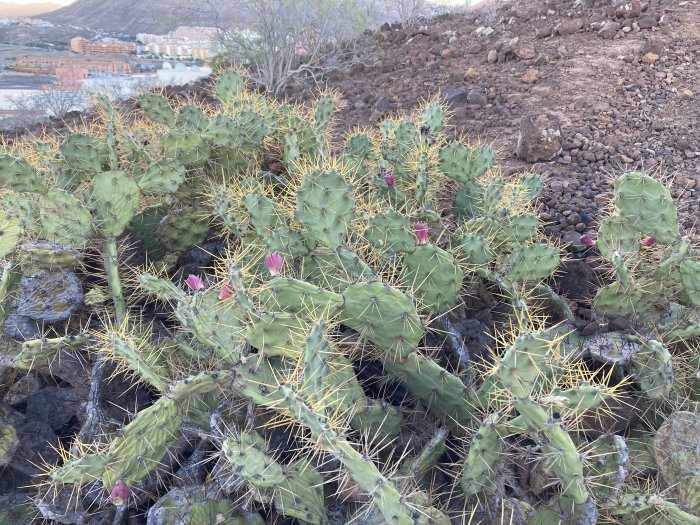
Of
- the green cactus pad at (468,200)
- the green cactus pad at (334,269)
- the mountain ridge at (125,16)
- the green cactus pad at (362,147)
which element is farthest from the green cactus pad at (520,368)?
the mountain ridge at (125,16)

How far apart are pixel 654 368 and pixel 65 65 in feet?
31.0

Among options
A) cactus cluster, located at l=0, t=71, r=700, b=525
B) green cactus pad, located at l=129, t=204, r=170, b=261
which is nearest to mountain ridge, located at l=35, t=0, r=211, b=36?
cactus cluster, located at l=0, t=71, r=700, b=525

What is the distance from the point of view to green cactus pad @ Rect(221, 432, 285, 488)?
6.33 ft

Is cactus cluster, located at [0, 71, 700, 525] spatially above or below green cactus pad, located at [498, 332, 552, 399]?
below

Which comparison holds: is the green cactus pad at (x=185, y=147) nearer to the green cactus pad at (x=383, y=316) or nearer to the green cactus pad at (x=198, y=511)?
the green cactus pad at (x=383, y=316)

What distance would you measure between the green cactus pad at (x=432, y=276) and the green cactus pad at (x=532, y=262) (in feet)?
1.54

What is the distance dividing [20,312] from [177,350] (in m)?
0.88

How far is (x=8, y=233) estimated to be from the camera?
2.92 meters

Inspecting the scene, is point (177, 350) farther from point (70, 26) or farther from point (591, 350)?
point (70, 26)

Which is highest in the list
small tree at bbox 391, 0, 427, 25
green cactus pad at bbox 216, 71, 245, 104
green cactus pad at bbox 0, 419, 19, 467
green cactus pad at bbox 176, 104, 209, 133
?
small tree at bbox 391, 0, 427, 25

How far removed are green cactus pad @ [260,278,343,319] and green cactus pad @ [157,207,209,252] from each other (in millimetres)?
1383

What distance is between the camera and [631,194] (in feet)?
9.95

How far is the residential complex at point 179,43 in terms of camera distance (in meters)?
9.94

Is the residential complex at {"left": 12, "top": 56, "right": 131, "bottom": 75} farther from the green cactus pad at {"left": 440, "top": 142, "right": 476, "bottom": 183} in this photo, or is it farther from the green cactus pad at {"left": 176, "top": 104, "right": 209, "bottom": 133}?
the green cactus pad at {"left": 440, "top": 142, "right": 476, "bottom": 183}
